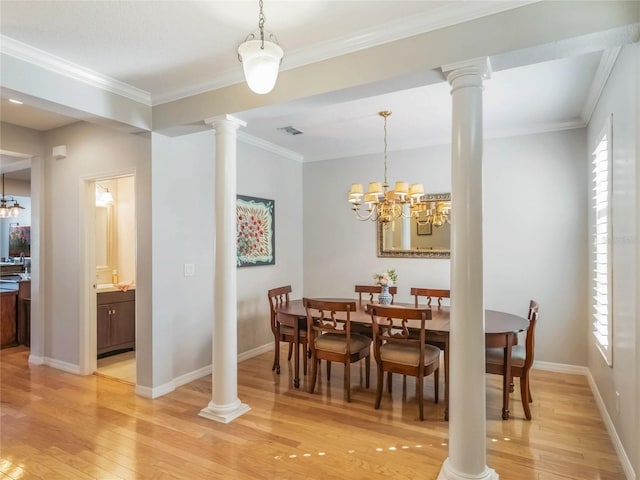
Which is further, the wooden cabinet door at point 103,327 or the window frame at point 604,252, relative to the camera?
the wooden cabinet door at point 103,327

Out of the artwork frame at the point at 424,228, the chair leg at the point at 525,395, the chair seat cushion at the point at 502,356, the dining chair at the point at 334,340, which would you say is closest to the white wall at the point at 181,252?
the dining chair at the point at 334,340

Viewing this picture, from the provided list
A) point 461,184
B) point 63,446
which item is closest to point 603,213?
point 461,184

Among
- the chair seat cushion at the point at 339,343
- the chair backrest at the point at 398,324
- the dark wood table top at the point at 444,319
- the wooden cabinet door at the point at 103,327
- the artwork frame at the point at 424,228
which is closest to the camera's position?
the chair backrest at the point at 398,324

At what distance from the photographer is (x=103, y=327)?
184 inches

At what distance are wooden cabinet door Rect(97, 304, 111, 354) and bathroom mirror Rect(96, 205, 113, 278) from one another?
0.79 m

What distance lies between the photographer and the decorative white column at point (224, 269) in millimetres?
3090

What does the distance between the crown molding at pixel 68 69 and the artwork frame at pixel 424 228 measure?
11.2 ft

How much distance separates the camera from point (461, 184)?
216cm

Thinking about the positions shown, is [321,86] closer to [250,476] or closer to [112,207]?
[250,476]

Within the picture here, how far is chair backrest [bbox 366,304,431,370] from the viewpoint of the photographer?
292 centimetres

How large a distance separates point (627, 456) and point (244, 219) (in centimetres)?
399

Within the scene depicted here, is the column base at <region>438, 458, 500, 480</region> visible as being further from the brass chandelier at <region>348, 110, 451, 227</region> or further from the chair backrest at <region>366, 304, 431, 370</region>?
the brass chandelier at <region>348, 110, 451, 227</region>

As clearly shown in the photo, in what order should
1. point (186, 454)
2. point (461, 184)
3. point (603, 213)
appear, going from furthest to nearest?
point (603, 213)
point (186, 454)
point (461, 184)

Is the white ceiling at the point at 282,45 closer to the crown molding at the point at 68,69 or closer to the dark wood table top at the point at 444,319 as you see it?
the crown molding at the point at 68,69
